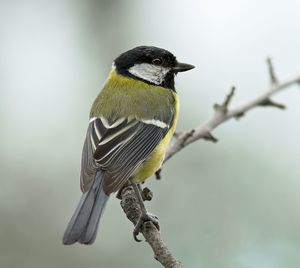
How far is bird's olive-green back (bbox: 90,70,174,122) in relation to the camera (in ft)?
13.5

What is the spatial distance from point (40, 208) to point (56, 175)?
A: 0.40m

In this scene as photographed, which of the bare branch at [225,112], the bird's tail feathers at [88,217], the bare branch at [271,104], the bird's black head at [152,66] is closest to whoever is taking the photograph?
the bird's tail feathers at [88,217]

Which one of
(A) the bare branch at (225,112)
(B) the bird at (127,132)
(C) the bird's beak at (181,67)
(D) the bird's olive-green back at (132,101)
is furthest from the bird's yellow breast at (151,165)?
(C) the bird's beak at (181,67)

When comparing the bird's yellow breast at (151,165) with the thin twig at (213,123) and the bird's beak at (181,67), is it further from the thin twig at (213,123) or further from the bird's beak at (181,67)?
the bird's beak at (181,67)

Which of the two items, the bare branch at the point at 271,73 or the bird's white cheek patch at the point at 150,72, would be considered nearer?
the bare branch at the point at 271,73

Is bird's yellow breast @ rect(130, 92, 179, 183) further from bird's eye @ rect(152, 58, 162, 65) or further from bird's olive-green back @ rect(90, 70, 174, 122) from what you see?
bird's eye @ rect(152, 58, 162, 65)

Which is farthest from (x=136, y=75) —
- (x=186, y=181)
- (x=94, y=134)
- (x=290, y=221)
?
(x=290, y=221)

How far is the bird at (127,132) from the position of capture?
11.0 feet

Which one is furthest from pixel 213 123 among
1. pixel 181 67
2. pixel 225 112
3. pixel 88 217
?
pixel 88 217

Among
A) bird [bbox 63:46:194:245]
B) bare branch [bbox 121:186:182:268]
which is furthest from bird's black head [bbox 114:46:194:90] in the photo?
bare branch [bbox 121:186:182:268]

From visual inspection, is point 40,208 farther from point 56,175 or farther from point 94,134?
point 94,134

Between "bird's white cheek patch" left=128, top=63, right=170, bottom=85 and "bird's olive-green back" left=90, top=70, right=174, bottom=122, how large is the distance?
6 centimetres

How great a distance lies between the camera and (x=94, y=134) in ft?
12.7

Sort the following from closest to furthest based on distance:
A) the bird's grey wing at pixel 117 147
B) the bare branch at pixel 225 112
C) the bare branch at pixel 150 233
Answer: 1. the bare branch at pixel 150 233
2. the bird's grey wing at pixel 117 147
3. the bare branch at pixel 225 112
